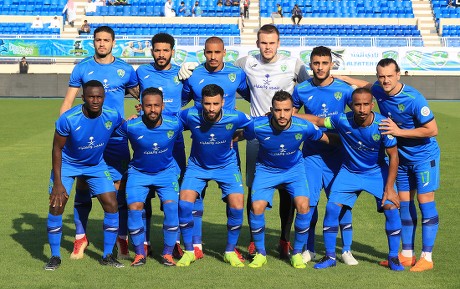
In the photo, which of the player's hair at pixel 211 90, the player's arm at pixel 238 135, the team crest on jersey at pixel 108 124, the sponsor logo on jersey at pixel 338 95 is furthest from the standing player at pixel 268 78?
the team crest on jersey at pixel 108 124

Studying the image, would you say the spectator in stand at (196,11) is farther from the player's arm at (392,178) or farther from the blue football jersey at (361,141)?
the player's arm at (392,178)

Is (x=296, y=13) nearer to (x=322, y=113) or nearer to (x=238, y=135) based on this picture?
(x=322, y=113)

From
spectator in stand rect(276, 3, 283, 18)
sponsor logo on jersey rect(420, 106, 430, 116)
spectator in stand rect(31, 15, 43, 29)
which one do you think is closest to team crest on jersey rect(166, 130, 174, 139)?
sponsor logo on jersey rect(420, 106, 430, 116)

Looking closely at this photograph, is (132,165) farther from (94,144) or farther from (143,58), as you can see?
(143,58)

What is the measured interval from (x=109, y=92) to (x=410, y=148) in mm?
3247

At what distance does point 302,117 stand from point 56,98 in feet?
92.0

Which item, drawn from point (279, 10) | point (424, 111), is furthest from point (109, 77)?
point (279, 10)

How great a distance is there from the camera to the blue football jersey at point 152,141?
8.40 m

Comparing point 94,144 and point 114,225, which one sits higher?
point 94,144

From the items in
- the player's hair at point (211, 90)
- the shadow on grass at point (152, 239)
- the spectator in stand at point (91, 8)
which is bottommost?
the shadow on grass at point (152, 239)

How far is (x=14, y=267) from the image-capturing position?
8.26 meters

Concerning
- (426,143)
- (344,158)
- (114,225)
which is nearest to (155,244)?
(114,225)

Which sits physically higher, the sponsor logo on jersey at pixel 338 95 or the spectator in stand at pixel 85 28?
the spectator in stand at pixel 85 28

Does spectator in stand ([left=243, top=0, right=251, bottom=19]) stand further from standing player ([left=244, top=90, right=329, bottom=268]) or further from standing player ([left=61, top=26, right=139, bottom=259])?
standing player ([left=244, top=90, right=329, bottom=268])
